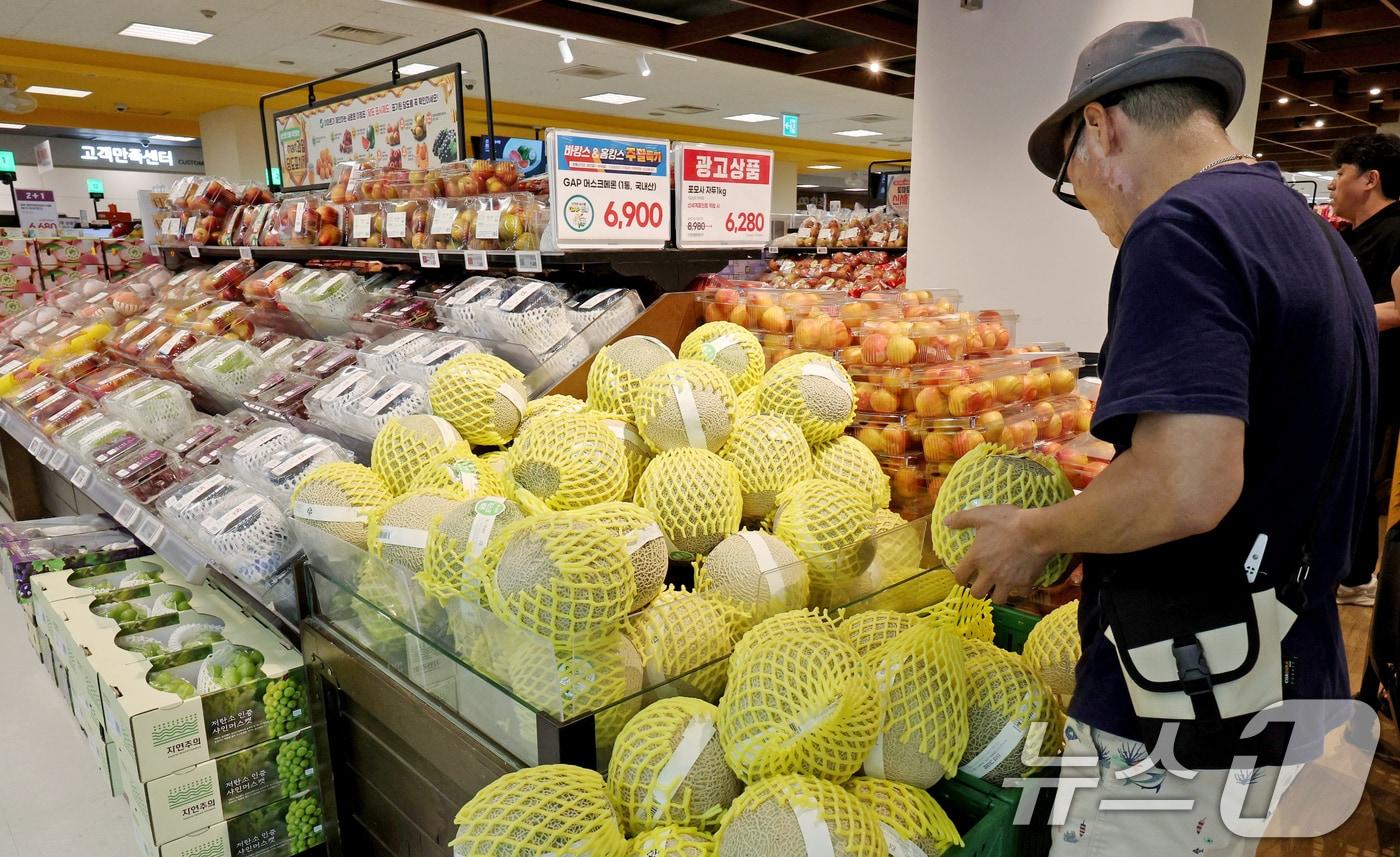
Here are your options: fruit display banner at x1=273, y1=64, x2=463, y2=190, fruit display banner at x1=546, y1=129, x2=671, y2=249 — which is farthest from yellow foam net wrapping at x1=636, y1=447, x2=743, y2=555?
fruit display banner at x1=273, y1=64, x2=463, y2=190

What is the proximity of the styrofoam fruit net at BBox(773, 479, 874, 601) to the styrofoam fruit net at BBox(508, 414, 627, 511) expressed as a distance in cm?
34

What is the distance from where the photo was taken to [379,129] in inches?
154

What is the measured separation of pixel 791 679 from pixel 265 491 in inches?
59.6

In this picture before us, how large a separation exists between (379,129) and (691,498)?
10.3 ft

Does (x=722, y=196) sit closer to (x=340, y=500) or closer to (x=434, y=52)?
(x=340, y=500)

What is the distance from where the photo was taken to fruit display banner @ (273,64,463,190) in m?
3.55

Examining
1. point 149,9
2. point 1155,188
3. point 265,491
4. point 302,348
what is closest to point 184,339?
point 302,348

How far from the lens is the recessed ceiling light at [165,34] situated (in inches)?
360

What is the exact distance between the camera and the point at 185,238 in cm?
438

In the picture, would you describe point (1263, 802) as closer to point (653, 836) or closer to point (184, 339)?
point (653, 836)

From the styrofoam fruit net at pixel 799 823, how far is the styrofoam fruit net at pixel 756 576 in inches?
15.0

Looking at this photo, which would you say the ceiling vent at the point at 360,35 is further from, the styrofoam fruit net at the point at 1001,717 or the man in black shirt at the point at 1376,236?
the styrofoam fruit net at the point at 1001,717

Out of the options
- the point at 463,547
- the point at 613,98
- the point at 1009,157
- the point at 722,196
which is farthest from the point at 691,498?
the point at 613,98

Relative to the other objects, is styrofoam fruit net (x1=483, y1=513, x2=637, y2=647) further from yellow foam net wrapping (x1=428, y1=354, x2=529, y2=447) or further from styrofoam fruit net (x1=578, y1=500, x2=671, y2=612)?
yellow foam net wrapping (x1=428, y1=354, x2=529, y2=447)
